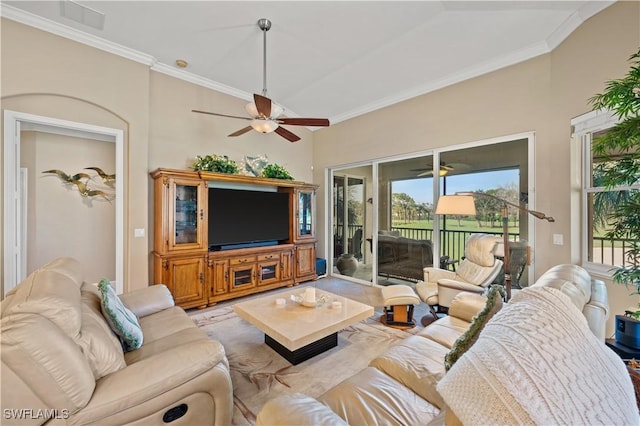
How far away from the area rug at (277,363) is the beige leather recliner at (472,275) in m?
0.48

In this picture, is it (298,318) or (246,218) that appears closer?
(298,318)

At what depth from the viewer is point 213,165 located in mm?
4016

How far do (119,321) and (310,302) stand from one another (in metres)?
1.52

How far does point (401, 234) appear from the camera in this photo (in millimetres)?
4570

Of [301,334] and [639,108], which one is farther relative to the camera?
[301,334]

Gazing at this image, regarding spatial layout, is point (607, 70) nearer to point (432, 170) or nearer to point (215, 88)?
point (432, 170)

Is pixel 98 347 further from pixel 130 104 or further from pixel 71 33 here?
pixel 71 33

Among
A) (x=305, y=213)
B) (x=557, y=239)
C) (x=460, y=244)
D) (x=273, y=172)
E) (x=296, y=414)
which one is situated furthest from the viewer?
(x=305, y=213)

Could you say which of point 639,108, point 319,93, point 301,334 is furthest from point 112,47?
point 639,108

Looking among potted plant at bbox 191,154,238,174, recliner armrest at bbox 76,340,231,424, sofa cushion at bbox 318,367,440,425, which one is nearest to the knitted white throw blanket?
sofa cushion at bbox 318,367,440,425

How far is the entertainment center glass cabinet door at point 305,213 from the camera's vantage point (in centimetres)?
497

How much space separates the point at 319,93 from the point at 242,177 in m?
2.00

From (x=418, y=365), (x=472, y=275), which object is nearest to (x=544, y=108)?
(x=472, y=275)

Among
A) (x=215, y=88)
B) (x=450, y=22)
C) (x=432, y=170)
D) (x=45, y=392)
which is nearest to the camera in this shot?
(x=45, y=392)
